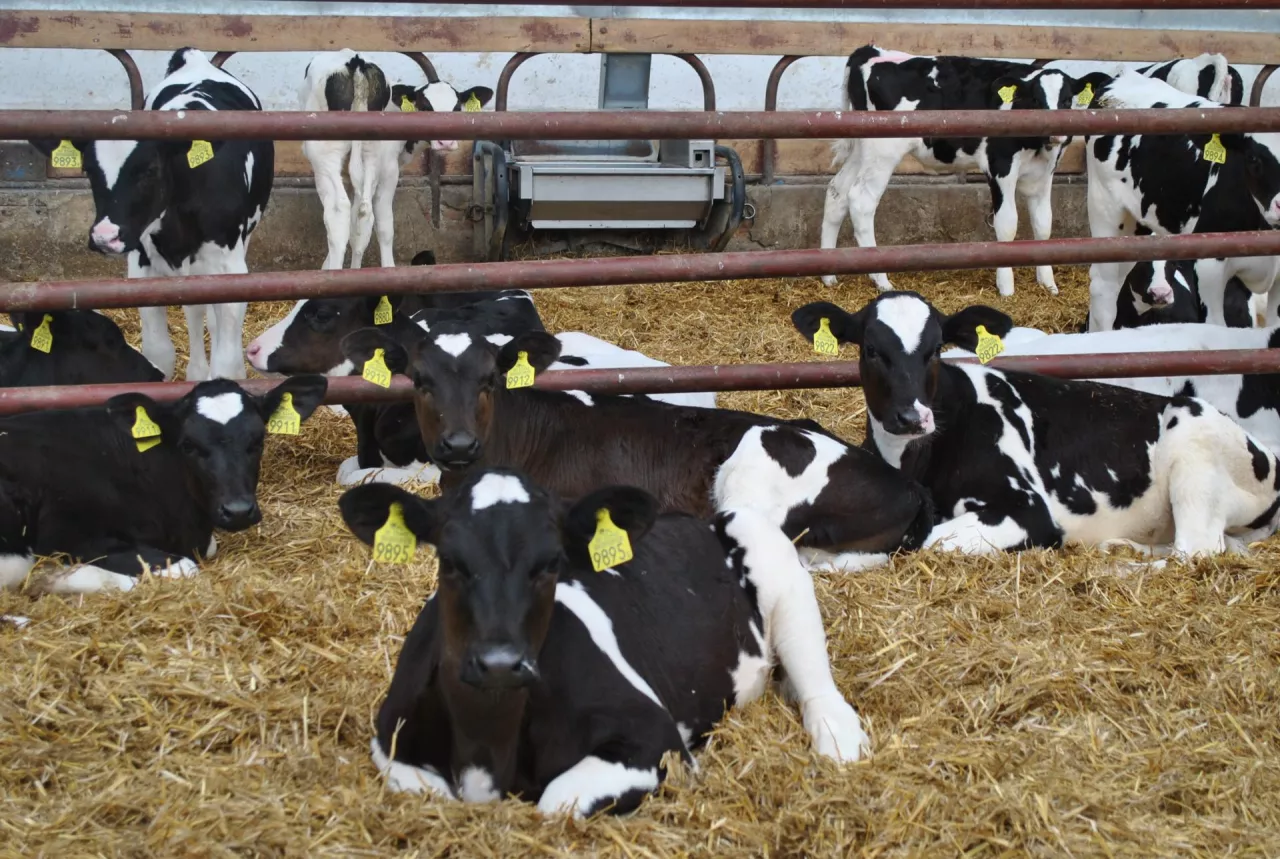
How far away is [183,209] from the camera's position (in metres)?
7.04

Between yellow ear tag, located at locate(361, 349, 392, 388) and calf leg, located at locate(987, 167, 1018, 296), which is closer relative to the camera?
yellow ear tag, located at locate(361, 349, 392, 388)

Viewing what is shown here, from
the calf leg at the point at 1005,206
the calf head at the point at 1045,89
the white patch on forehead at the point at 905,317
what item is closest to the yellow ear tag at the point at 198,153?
the white patch on forehead at the point at 905,317

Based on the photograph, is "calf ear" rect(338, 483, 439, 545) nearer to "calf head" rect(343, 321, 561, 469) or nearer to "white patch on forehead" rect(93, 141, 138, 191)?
"calf head" rect(343, 321, 561, 469)

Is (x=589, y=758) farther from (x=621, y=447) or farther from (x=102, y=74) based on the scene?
(x=102, y=74)

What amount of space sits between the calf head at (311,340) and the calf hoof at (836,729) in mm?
3792

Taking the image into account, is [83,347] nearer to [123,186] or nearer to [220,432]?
[123,186]

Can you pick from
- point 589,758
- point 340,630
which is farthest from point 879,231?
point 589,758

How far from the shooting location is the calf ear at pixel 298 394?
17.6 feet

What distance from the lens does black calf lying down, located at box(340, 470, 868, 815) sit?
3158mm

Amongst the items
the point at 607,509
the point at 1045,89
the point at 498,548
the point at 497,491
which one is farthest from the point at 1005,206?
the point at 498,548

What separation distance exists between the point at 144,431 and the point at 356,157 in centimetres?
514

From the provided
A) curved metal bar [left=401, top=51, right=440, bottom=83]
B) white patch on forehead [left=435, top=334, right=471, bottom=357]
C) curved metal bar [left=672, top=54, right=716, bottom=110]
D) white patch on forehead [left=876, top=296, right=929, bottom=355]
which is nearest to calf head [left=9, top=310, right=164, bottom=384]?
white patch on forehead [left=435, top=334, right=471, bottom=357]

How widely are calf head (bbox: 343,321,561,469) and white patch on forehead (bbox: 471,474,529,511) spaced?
1.67 m

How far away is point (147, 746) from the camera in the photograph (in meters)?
3.64
